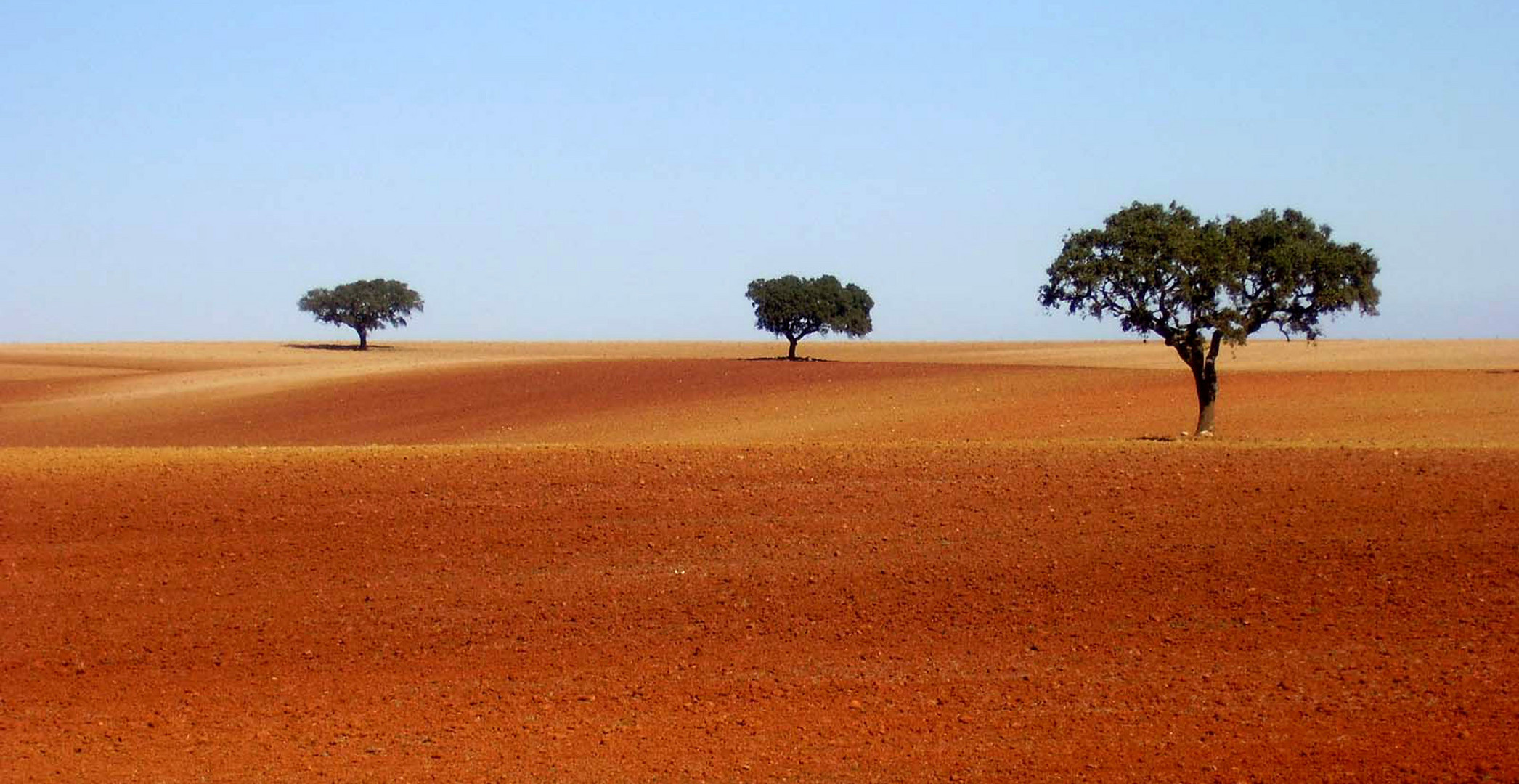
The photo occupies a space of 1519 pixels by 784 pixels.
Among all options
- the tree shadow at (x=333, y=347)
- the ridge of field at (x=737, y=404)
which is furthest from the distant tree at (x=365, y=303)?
the ridge of field at (x=737, y=404)

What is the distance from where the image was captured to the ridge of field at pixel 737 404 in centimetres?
3152

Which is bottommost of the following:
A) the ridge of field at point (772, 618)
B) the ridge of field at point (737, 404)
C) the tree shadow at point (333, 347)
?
the ridge of field at point (772, 618)

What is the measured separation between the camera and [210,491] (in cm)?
1806

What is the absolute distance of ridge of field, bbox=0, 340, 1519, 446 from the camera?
31516 mm

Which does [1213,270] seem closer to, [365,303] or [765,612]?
[765,612]

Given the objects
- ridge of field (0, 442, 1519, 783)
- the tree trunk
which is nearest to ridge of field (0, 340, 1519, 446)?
the tree trunk

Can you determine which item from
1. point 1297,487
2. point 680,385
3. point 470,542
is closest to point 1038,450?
point 1297,487

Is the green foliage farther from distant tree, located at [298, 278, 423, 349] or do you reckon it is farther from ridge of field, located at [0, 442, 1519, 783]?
distant tree, located at [298, 278, 423, 349]

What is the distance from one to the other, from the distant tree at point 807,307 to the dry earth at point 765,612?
46617 millimetres

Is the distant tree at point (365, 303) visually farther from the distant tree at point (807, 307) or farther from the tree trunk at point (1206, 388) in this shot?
the tree trunk at point (1206, 388)

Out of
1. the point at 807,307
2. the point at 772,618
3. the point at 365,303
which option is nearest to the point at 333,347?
the point at 365,303

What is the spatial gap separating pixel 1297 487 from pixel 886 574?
5.79m

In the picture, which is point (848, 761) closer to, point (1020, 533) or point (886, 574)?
point (886, 574)

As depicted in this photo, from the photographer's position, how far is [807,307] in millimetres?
68438
